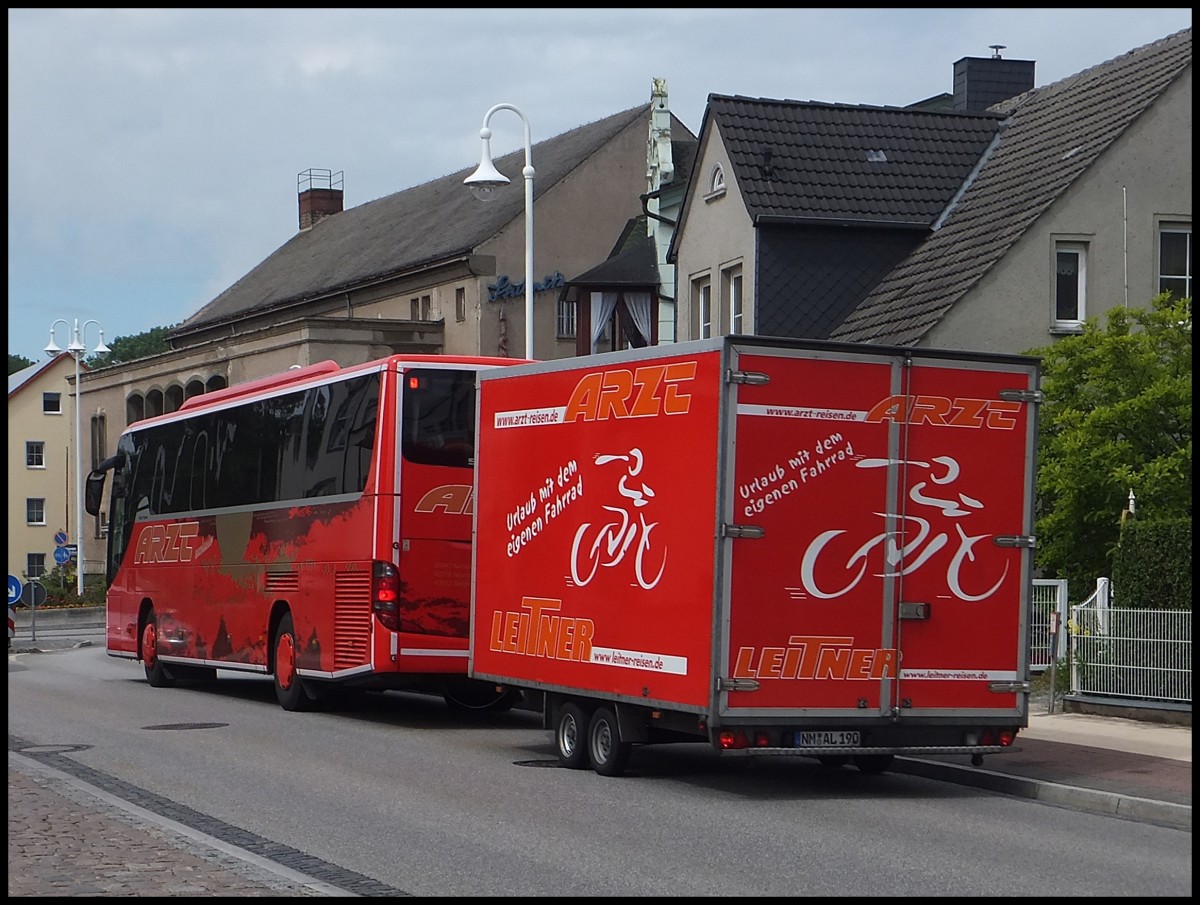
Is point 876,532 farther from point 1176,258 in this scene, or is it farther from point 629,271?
point 629,271

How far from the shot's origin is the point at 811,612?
1312 cm

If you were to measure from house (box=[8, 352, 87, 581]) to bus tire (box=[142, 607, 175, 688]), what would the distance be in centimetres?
7720

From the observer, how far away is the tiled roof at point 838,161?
31.7 meters

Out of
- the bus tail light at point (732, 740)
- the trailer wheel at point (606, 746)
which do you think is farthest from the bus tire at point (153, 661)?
the bus tail light at point (732, 740)

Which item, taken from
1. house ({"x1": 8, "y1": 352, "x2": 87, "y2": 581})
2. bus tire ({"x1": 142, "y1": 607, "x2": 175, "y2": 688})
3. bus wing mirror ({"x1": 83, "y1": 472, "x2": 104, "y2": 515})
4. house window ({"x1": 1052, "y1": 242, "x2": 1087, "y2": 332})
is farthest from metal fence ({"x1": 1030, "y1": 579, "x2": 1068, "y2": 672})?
house ({"x1": 8, "y1": 352, "x2": 87, "y2": 581})

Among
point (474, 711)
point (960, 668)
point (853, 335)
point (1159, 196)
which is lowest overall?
point (474, 711)

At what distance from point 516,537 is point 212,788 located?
11.7 feet

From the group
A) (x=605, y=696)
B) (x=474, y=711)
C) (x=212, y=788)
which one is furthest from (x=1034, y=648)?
(x=212, y=788)

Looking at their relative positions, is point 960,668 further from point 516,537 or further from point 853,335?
point 853,335

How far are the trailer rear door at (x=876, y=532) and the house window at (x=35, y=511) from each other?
317ft

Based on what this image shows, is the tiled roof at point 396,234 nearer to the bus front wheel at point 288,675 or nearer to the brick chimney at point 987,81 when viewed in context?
the brick chimney at point 987,81

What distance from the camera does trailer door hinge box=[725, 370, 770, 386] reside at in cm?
1284

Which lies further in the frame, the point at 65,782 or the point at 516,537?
the point at 516,537

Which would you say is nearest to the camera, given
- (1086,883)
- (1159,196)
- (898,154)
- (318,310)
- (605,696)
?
(1086,883)
